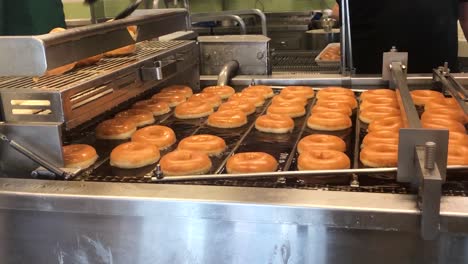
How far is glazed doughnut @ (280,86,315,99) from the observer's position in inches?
74.7

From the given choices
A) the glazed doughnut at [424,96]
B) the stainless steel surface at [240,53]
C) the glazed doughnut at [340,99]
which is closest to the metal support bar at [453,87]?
the glazed doughnut at [424,96]

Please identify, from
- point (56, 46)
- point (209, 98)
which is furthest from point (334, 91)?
point (56, 46)

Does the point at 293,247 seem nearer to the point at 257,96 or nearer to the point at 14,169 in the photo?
the point at 14,169

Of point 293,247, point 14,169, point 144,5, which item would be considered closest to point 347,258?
point 293,247

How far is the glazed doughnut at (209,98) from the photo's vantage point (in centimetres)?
187

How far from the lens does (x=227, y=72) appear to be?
7.13 feet

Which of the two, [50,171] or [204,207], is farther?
[50,171]

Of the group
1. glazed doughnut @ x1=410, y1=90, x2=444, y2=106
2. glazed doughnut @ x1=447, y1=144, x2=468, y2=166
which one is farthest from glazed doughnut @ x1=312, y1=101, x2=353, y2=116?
glazed doughnut @ x1=447, y1=144, x2=468, y2=166

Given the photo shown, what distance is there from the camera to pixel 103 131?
5.21ft

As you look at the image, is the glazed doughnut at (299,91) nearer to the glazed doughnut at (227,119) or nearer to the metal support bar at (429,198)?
the glazed doughnut at (227,119)

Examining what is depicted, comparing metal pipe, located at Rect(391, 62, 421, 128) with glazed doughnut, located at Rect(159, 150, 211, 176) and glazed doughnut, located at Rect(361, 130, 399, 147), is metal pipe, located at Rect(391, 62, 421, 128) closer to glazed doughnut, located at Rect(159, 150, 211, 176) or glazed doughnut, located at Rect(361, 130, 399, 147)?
glazed doughnut, located at Rect(361, 130, 399, 147)

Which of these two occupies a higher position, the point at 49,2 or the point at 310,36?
the point at 49,2

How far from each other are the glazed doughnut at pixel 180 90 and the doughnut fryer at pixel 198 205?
598 mm

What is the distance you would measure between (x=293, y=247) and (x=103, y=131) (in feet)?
2.55
